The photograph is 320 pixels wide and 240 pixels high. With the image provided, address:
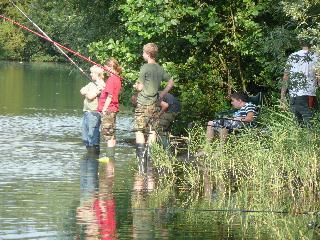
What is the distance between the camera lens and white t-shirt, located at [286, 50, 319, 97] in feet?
49.0

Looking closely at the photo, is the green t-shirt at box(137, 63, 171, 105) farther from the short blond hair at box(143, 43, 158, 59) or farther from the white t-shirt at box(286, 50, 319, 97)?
the white t-shirt at box(286, 50, 319, 97)

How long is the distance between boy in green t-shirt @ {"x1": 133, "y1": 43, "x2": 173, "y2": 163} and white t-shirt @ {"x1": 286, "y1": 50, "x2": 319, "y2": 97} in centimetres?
208

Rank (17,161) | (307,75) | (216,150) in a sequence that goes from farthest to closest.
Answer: (17,161)
(307,75)
(216,150)

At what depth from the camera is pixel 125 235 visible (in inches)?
436

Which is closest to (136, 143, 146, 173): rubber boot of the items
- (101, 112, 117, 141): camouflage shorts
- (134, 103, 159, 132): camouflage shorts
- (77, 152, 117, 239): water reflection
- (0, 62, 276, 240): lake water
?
(0, 62, 276, 240): lake water

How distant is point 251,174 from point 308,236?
11.1ft

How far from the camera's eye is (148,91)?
17906mm

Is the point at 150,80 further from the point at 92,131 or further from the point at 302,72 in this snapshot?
the point at 302,72

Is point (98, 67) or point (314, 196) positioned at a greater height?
point (98, 67)

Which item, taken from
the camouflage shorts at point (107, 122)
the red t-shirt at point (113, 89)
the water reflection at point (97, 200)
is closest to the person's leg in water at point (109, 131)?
the camouflage shorts at point (107, 122)

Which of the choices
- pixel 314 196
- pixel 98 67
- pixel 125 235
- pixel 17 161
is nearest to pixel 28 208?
pixel 125 235

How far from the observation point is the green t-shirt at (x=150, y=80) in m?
17.7

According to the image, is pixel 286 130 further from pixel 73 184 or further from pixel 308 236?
pixel 308 236

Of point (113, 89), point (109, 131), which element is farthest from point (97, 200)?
point (113, 89)
